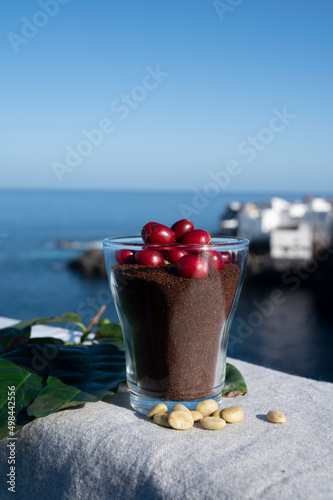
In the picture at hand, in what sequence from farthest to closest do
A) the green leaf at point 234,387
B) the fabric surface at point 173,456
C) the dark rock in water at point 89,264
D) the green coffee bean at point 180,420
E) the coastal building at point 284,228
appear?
the dark rock in water at point 89,264 → the coastal building at point 284,228 → the green leaf at point 234,387 → the green coffee bean at point 180,420 → the fabric surface at point 173,456

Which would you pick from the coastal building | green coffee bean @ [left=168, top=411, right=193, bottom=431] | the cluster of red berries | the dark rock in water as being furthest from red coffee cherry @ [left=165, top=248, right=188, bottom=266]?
the dark rock in water

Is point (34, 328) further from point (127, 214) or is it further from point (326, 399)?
point (127, 214)

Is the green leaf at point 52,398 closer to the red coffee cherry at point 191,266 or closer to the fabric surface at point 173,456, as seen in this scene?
the fabric surface at point 173,456

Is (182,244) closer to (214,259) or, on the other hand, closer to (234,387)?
(214,259)

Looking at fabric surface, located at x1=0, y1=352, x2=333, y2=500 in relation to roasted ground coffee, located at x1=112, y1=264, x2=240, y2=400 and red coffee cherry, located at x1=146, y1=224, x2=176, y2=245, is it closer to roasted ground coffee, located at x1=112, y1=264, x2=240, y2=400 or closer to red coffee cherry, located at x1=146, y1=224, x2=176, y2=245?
roasted ground coffee, located at x1=112, y1=264, x2=240, y2=400

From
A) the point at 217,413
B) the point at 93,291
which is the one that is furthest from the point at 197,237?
the point at 93,291

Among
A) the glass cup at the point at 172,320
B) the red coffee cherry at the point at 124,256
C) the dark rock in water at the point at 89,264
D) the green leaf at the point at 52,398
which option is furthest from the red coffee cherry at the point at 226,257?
the dark rock in water at the point at 89,264

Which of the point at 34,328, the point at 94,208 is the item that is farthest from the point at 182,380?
the point at 94,208
